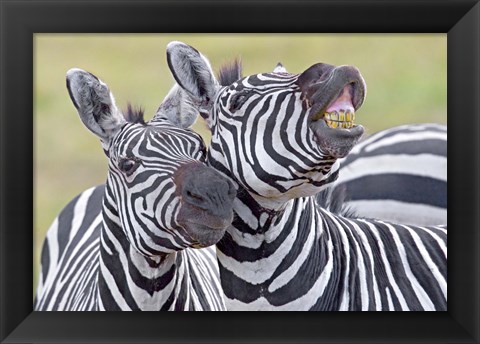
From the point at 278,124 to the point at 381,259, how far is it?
2.86 ft

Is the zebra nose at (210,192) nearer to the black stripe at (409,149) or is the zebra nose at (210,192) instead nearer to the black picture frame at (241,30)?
the black picture frame at (241,30)

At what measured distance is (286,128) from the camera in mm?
3625

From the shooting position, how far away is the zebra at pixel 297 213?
355cm

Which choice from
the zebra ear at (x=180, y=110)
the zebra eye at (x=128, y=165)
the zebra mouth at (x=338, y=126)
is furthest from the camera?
the zebra ear at (x=180, y=110)

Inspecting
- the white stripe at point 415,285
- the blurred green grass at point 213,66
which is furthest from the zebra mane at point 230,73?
the blurred green grass at point 213,66

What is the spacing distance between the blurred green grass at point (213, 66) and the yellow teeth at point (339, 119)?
292 inches

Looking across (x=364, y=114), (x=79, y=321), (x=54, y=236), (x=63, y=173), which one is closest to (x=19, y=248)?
(x=79, y=321)

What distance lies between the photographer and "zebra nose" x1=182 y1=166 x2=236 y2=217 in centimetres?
363

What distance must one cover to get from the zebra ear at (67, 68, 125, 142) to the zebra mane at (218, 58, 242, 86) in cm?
48

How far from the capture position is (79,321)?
4.04 m

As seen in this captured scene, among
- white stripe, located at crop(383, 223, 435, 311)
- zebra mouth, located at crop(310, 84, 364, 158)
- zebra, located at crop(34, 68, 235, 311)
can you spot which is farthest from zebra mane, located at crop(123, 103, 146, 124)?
white stripe, located at crop(383, 223, 435, 311)

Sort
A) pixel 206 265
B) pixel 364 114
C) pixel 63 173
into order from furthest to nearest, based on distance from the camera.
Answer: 1. pixel 364 114
2. pixel 63 173
3. pixel 206 265

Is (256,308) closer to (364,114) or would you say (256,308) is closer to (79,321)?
(79,321)

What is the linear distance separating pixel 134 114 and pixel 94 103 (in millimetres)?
226
